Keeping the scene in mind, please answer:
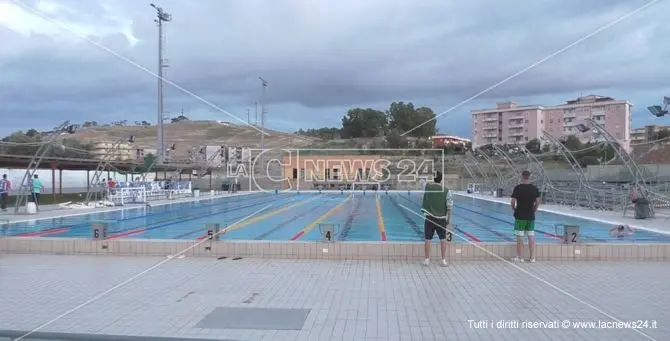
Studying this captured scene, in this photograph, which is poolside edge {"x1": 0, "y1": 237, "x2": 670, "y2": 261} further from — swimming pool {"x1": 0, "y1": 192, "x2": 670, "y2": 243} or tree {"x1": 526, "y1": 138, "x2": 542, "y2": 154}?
tree {"x1": 526, "y1": 138, "x2": 542, "y2": 154}

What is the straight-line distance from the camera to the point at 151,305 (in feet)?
18.9

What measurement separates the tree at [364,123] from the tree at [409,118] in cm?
32

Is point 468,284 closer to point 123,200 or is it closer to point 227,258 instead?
point 227,258

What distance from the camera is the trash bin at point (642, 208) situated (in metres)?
15.6

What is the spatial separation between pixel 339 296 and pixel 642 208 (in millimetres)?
12800

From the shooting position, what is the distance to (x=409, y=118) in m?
15.6

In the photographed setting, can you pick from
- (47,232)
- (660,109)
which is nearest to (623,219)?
(660,109)

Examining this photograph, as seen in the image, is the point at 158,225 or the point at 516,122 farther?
the point at 516,122

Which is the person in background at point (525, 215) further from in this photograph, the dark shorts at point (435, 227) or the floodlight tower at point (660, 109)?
the floodlight tower at point (660, 109)

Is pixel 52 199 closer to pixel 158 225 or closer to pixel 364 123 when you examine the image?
pixel 158 225

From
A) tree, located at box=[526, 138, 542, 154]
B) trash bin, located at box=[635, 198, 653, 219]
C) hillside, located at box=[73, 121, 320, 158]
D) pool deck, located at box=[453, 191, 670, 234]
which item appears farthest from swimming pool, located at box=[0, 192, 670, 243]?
tree, located at box=[526, 138, 542, 154]

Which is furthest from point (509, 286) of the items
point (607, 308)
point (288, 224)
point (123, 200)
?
point (123, 200)

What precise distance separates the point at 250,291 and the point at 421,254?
3.18 m

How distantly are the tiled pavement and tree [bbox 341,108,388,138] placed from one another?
334 inches
